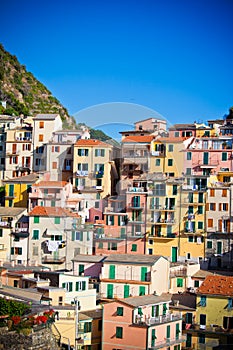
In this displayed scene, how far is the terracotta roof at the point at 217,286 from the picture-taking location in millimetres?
16500

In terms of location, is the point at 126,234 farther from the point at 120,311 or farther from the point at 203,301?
the point at 203,301

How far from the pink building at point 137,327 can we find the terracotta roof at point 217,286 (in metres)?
1.33

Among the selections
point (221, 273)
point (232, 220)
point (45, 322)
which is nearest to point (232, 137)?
point (232, 220)

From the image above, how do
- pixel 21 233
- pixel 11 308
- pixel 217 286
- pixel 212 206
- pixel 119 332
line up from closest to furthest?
pixel 11 308 → pixel 119 332 → pixel 217 286 → pixel 21 233 → pixel 212 206

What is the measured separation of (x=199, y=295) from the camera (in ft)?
54.3

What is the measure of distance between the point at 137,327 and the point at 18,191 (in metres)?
8.16

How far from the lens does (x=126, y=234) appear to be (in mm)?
15172

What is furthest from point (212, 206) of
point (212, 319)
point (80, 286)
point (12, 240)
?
point (80, 286)

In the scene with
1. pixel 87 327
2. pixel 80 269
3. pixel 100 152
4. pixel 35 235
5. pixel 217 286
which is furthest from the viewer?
pixel 35 235

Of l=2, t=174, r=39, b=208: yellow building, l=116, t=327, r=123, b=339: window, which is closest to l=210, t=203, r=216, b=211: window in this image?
l=2, t=174, r=39, b=208: yellow building

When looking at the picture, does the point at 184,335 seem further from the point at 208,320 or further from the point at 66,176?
the point at 66,176

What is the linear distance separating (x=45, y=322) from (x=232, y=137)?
11.5 metres

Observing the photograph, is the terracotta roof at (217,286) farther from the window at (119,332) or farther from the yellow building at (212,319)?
the window at (119,332)

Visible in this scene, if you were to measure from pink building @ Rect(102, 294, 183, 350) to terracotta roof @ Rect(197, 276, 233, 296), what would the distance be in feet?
4.37
